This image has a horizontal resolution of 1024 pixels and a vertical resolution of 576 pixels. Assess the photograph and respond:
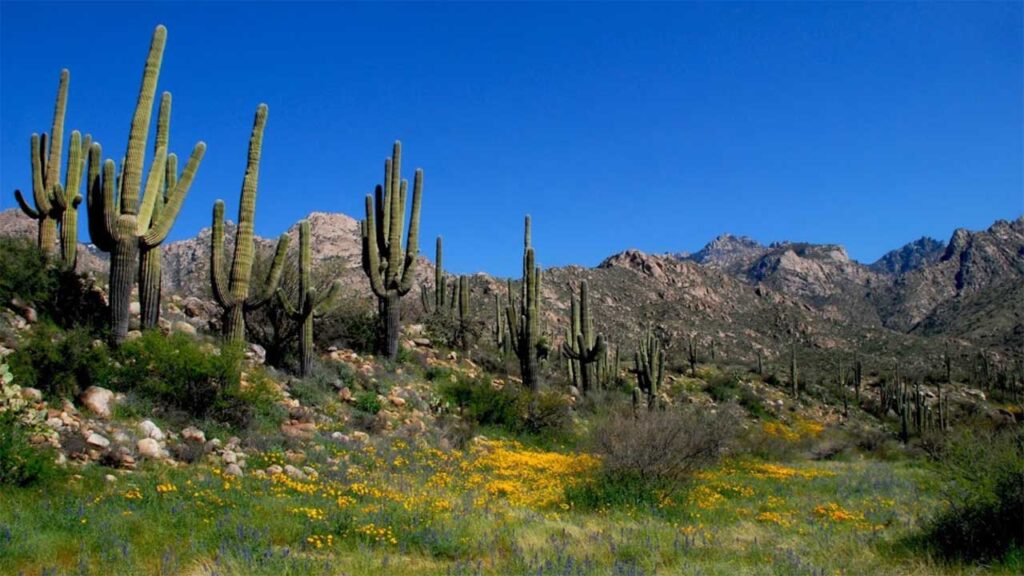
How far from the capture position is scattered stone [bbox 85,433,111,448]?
1009 cm

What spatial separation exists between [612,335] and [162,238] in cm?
4225

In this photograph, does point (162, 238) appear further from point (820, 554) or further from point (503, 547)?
point (820, 554)

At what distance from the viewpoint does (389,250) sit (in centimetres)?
2155

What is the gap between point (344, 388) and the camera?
17.9m

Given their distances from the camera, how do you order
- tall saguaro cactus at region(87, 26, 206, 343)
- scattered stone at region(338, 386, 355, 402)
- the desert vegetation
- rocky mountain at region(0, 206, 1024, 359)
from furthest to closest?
rocky mountain at region(0, 206, 1024, 359), scattered stone at region(338, 386, 355, 402), tall saguaro cactus at region(87, 26, 206, 343), the desert vegetation

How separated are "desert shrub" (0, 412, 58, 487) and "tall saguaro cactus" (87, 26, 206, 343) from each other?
5.33 metres

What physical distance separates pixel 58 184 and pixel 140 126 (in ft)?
13.3

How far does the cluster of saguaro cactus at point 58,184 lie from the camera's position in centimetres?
1670

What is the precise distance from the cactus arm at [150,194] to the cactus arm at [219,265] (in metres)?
1.23

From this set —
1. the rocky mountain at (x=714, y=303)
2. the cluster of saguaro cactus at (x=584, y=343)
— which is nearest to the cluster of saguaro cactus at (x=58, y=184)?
the cluster of saguaro cactus at (x=584, y=343)

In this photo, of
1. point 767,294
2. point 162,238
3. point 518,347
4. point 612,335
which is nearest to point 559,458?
point 518,347

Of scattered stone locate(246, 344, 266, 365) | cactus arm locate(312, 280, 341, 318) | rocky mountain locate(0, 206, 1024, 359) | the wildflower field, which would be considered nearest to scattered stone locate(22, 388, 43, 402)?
the wildflower field

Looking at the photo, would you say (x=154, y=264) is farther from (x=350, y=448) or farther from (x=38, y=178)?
(x=350, y=448)

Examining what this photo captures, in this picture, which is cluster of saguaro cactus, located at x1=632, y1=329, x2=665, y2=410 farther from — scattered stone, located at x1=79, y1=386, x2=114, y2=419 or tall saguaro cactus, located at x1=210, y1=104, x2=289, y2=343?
scattered stone, located at x1=79, y1=386, x2=114, y2=419
